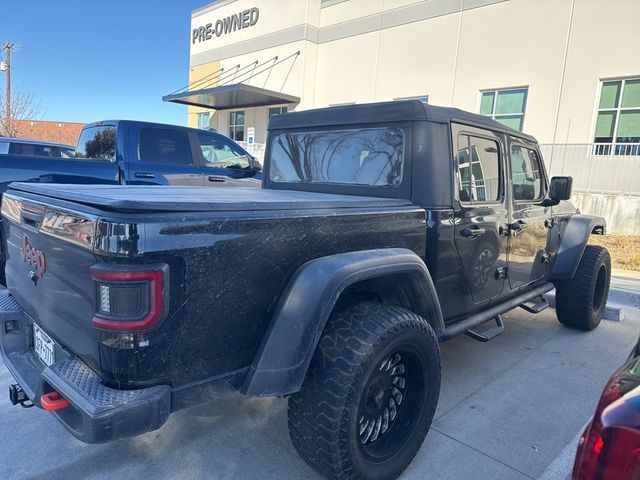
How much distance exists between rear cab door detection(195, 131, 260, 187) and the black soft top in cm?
333

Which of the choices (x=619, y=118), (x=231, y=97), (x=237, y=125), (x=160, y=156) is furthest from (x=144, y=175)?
(x=237, y=125)

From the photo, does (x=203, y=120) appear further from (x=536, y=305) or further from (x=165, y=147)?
(x=536, y=305)

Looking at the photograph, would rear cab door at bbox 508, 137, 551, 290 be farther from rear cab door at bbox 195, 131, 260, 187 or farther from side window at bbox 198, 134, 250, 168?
side window at bbox 198, 134, 250, 168

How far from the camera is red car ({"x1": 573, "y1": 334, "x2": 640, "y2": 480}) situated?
108cm

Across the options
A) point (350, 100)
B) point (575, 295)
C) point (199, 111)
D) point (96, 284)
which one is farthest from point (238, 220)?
point (199, 111)

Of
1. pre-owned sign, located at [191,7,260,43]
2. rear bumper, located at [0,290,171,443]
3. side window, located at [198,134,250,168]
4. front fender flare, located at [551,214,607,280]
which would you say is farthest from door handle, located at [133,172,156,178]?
pre-owned sign, located at [191,7,260,43]

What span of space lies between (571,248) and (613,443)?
3609 mm

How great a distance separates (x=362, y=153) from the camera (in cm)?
316

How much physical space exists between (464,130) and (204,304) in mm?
2159

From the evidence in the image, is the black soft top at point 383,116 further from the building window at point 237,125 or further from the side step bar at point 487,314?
the building window at point 237,125

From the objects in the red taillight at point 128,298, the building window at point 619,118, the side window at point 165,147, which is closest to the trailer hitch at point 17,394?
the red taillight at point 128,298

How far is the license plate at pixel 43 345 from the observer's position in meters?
2.11

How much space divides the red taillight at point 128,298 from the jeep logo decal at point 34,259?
24.8 inches

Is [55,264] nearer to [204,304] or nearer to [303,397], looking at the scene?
→ [204,304]
